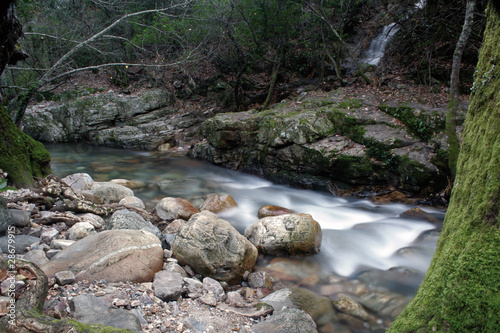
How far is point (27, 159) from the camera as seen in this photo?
19.1 ft

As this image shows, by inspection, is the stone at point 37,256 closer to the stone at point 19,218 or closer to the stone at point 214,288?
the stone at point 19,218

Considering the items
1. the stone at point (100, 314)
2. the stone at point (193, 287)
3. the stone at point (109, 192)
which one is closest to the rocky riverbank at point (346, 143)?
the stone at point (109, 192)

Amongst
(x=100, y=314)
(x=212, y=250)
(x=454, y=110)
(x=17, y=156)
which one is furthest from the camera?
(x=454, y=110)

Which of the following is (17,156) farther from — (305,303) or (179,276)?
(305,303)

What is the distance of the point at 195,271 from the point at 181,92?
50.1 ft

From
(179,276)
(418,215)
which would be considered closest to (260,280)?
(179,276)

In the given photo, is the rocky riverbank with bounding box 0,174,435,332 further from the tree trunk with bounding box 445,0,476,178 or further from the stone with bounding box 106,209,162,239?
the tree trunk with bounding box 445,0,476,178

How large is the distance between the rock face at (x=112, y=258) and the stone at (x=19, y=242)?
55 centimetres

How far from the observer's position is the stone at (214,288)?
11.8 ft

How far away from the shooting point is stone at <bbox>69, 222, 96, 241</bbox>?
4.34 metres

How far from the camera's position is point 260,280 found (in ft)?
13.6

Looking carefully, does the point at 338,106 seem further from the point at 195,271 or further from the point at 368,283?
the point at 195,271

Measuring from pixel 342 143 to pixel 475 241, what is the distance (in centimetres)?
681

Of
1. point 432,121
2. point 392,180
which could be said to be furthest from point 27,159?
point 432,121
